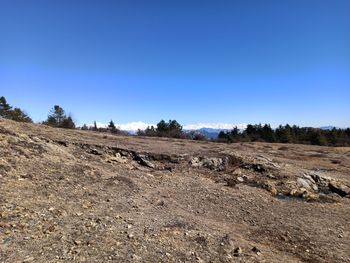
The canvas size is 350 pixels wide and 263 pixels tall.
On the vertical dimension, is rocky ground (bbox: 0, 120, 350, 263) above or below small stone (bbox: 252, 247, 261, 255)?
above

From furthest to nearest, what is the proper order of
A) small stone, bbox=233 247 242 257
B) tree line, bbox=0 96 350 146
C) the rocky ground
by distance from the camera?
tree line, bbox=0 96 350 146 < small stone, bbox=233 247 242 257 < the rocky ground

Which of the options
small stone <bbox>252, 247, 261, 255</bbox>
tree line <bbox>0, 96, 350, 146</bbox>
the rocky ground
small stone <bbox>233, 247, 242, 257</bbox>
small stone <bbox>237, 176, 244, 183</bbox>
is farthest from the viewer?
tree line <bbox>0, 96, 350, 146</bbox>

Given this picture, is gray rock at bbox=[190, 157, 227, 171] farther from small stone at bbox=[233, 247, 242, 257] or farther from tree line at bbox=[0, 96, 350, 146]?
tree line at bbox=[0, 96, 350, 146]

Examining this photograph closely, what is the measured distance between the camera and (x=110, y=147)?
24641 mm

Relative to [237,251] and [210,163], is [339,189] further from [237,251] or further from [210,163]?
[237,251]

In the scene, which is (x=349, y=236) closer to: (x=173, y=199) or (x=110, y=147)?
(x=173, y=199)

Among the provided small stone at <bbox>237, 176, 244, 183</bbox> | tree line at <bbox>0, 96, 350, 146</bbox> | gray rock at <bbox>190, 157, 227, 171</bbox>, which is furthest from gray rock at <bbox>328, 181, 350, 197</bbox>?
tree line at <bbox>0, 96, 350, 146</bbox>

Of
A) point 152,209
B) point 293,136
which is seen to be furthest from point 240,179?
point 293,136

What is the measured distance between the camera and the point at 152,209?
13.8 m

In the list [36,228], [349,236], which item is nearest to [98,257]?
[36,228]

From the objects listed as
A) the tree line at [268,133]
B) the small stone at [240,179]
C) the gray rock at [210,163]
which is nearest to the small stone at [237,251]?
the small stone at [240,179]

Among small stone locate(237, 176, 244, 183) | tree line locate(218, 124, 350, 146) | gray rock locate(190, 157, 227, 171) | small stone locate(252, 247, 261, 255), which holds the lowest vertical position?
small stone locate(252, 247, 261, 255)

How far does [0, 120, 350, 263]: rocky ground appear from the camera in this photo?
379 inches

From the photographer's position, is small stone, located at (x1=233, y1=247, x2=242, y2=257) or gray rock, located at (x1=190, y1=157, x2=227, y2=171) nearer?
small stone, located at (x1=233, y1=247, x2=242, y2=257)
